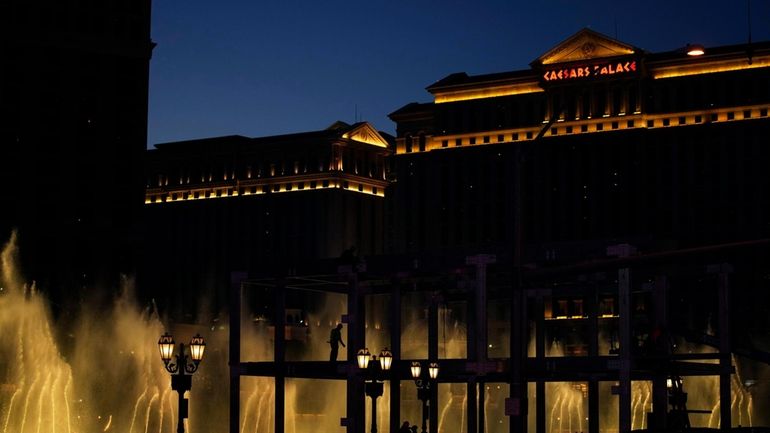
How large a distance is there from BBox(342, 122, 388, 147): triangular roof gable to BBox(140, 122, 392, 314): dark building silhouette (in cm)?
15

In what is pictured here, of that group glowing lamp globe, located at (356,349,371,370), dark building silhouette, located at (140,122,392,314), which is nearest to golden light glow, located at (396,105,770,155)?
dark building silhouette, located at (140,122,392,314)

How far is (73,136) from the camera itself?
112250mm

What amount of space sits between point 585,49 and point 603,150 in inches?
357

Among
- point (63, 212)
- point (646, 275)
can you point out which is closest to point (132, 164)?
point (63, 212)

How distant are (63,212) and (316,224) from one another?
126ft

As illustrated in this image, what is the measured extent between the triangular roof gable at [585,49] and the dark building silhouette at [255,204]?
1270 inches

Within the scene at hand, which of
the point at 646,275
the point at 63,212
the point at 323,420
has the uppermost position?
the point at 63,212

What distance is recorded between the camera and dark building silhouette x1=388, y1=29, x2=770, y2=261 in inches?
4471

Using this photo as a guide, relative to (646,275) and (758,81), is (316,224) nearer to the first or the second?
(758,81)

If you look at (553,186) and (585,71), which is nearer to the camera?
(585,71)

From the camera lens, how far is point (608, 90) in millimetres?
118438

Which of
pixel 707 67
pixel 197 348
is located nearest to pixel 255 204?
Result: pixel 707 67

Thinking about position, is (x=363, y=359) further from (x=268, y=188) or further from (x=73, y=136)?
(x=268, y=188)

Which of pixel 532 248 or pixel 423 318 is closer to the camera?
pixel 532 248
